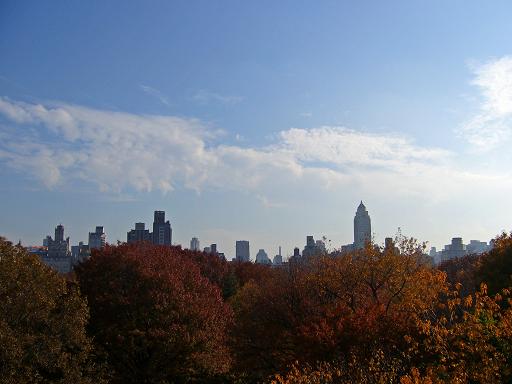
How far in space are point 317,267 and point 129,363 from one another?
11.3 metres

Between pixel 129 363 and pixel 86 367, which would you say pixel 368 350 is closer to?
pixel 86 367

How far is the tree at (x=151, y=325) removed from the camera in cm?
2819

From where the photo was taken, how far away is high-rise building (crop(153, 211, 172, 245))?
613ft

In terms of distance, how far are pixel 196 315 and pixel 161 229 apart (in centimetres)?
16532

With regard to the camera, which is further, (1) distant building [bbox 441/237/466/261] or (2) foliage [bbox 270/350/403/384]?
(1) distant building [bbox 441/237/466/261]

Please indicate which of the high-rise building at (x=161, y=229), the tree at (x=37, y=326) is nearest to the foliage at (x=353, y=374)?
the tree at (x=37, y=326)

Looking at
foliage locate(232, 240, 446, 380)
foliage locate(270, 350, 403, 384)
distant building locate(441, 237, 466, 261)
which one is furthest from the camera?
distant building locate(441, 237, 466, 261)

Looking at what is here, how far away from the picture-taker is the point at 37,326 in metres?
22.5

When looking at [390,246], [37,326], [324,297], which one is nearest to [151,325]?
[37,326]

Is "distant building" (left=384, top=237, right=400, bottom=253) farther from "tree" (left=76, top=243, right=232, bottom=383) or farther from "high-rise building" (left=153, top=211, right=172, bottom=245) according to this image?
"high-rise building" (left=153, top=211, right=172, bottom=245)

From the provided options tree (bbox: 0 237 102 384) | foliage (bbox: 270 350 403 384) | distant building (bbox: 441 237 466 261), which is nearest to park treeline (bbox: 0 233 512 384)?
tree (bbox: 0 237 102 384)

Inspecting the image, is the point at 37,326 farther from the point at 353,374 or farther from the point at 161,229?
the point at 161,229

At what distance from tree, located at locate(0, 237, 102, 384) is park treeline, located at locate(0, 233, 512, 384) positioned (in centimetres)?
4

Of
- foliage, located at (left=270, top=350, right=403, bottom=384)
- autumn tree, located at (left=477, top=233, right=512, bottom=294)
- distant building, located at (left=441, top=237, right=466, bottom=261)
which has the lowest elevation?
foliage, located at (left=270, top=350, right=403, bottom=384)
